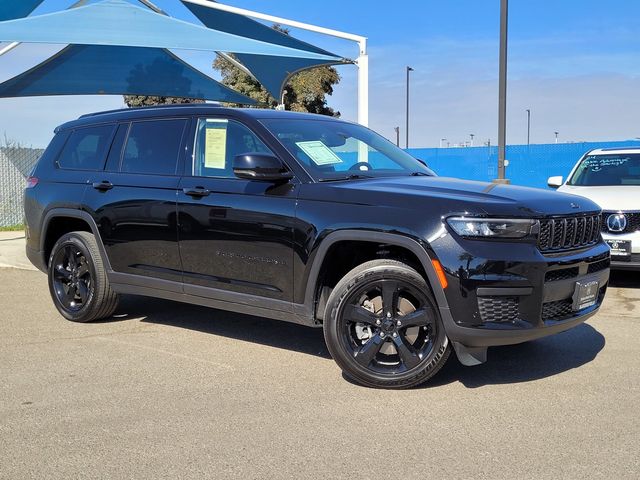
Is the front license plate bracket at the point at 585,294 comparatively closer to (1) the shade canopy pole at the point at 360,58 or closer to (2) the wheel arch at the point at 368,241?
(2) the wheel arch at the point at 368,241

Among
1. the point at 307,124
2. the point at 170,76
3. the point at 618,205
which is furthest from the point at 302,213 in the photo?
the point at 170,76

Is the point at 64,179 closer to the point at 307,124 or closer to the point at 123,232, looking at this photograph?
the point at 123,232

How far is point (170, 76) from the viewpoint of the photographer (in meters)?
16.7

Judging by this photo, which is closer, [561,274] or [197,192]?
[561,274]

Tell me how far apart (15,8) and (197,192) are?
10138 mm

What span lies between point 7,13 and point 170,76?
14.8ft

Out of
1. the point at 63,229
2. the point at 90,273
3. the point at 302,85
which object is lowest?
the point at 90,273

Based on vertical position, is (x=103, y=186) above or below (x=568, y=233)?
above

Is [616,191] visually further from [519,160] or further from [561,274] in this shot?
[519,160]

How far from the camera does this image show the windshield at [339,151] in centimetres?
481

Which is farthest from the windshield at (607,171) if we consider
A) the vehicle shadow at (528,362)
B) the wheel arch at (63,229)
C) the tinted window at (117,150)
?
the wheel arch at (63,229)

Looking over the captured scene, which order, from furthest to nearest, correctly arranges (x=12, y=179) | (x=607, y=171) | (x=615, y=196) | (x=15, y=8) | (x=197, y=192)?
(x=12, y=179)
(x=15, y=8)
(x=607, y=171)
(x=615, y=196)
(x=197, y=192)

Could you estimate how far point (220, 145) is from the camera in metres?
5.16

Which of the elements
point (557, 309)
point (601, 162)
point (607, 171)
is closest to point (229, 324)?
point (557, 309)
